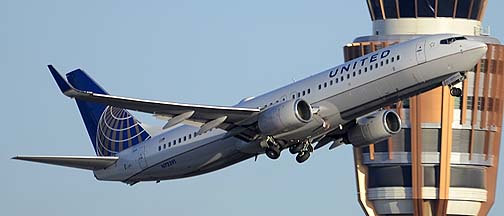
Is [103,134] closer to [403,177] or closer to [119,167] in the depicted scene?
[119,167]

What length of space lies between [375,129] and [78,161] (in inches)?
692

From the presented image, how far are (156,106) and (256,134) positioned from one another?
236 inches

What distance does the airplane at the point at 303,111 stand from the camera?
288ft

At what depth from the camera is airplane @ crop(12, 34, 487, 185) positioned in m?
87.8

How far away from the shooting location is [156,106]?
89.0 m

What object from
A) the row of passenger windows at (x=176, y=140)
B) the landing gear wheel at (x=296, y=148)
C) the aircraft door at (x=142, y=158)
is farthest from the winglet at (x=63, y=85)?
the landing gear wheel at (x=296, y=148)

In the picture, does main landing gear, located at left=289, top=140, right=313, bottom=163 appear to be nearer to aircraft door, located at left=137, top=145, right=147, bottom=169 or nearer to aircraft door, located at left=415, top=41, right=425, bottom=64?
aircraft door, located at left=415, top=41, right=425, bottom=64

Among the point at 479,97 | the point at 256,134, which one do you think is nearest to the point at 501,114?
the point at 479,97

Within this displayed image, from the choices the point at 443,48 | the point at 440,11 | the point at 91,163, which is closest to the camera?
the point at 443,48

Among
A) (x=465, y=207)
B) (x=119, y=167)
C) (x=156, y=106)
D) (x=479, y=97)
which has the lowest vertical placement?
(x=465, y=207)

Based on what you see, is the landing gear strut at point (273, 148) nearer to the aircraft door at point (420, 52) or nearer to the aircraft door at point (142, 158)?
the aircraft door at point (420, 52)

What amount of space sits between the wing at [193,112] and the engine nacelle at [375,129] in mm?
A: 6875

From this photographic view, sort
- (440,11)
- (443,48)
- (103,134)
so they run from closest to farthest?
(443,48)
(103,134)
(440,11)

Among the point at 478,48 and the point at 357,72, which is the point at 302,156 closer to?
the point at 357,72
